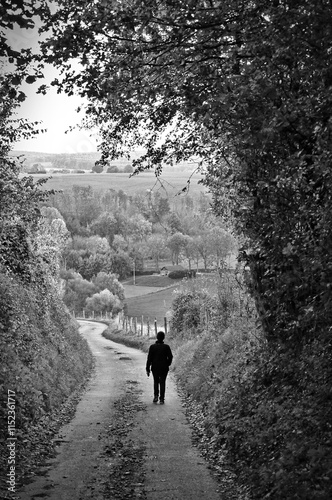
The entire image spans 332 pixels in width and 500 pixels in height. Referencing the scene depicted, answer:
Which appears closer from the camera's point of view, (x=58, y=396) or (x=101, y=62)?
(x=101, y=62)

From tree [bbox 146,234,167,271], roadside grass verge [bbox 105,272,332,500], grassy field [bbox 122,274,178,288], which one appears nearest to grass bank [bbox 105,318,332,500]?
roadside grass verge [bbox 105,272,332,500]

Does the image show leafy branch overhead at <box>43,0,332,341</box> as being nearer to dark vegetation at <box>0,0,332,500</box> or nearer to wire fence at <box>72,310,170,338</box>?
dark vegetation at <box>0,0,332,500</box>

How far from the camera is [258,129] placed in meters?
7.91

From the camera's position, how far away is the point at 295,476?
646 cm

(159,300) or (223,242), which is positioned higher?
Result: (223,242)

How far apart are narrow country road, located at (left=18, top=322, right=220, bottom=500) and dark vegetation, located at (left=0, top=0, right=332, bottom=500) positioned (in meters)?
0.76

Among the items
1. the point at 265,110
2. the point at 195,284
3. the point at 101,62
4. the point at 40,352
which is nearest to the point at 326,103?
the point at 265,110

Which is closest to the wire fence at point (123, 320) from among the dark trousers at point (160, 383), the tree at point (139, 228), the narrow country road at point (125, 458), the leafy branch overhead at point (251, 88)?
the dark trousers at point (160, 383)

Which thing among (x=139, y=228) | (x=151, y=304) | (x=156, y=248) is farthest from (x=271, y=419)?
(x=139, y=228)

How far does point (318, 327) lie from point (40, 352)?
11053 millimetres

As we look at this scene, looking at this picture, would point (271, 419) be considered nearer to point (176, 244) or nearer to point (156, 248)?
point (176, 244)

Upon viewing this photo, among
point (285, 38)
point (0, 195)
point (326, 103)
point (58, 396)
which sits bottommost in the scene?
point (58, 396)

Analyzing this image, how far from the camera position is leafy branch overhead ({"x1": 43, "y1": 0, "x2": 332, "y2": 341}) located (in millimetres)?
6613

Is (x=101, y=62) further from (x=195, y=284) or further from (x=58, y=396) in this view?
(x=195, y=284)
